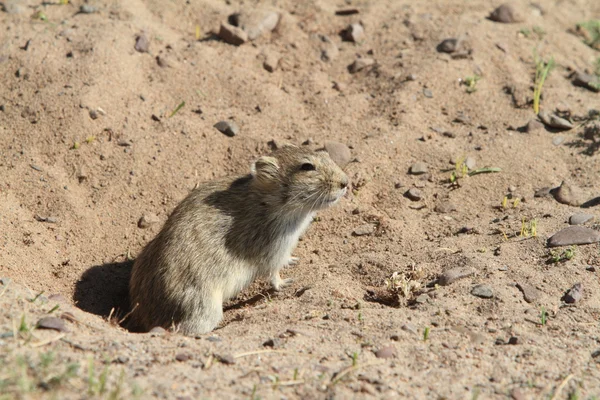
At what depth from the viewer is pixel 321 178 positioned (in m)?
6.57

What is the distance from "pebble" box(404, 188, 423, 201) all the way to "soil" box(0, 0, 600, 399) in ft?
0.15

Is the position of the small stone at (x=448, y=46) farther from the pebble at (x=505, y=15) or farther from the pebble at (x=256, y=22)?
the pebble at (x=256, y=22)

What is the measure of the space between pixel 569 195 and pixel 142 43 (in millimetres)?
5170

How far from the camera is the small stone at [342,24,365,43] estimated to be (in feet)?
30.5

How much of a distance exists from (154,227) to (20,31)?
125 inches

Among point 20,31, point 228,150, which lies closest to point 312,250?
point 228,150

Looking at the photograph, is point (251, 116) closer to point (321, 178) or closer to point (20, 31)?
point (321, 178)

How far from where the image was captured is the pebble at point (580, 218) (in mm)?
6602

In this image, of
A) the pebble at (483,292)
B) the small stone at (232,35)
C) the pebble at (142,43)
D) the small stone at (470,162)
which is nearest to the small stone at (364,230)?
the small stone at (470,162)

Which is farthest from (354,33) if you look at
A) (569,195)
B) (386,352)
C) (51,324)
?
(51,324)

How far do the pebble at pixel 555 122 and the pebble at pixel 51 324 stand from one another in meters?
5.83

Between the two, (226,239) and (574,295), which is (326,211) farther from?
(574,295)

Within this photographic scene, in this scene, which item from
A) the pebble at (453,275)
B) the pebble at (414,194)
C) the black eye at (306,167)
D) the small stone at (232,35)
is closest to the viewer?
the pebble at (453,275)

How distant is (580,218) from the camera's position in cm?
664
